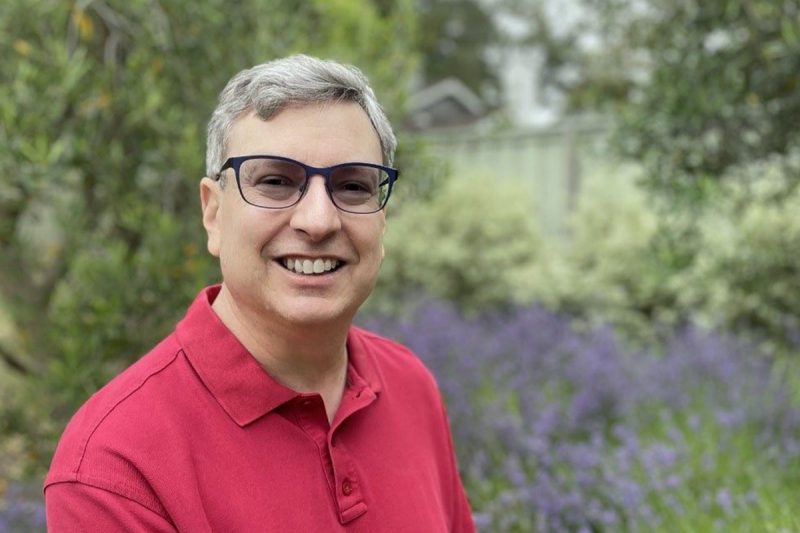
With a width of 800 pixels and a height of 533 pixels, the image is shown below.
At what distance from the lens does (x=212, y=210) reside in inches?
64.4

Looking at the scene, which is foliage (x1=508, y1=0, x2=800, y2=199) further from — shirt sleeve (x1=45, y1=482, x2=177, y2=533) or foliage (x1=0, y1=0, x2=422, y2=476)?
shirt sleeve (x1=45, y1=482, x2=177, y2=533)

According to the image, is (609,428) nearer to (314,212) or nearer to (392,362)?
(392,362)

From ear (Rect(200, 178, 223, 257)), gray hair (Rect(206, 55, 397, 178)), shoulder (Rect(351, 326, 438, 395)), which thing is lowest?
shoulder (Rect(351, 326, 438, 395))

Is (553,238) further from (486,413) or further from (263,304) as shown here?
(263,304)

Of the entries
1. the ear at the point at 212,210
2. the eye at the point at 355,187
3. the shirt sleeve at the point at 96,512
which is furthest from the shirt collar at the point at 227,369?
the eye at the point at 355,187

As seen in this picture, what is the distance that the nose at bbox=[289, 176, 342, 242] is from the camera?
4.78 ft

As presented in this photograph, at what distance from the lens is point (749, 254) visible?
5.04 meters

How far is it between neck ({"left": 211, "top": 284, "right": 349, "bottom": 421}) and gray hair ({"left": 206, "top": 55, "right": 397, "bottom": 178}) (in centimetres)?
28

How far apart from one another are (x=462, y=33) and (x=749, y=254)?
34.2 metres

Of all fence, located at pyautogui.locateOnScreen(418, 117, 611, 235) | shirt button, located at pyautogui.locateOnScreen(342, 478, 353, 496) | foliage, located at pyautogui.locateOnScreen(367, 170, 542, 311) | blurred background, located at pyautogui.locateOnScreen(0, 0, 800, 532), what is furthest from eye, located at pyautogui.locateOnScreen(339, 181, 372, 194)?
fence, located at pyautogui.locateOnScreen(418, 117, 611, 235)

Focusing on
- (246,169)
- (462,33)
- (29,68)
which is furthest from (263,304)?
(462,33)

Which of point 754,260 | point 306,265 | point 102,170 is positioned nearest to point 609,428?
point 754,260

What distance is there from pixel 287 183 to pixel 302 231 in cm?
9

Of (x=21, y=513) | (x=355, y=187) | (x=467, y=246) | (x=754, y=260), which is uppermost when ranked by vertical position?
(x=355, y=187)
